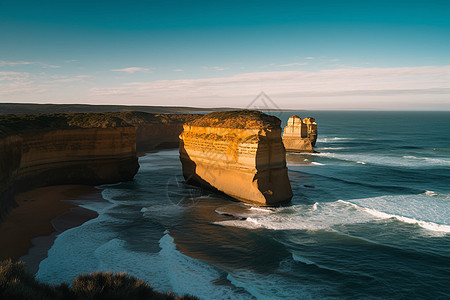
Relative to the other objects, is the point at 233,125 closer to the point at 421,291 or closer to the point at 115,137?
the point at 115,137

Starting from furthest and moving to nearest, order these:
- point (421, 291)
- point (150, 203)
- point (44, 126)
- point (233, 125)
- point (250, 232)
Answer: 1. point (44, 126)
2. point (233, 125)
3. point (150, 203)
4. point (250, 232)
5. point (421, 291)

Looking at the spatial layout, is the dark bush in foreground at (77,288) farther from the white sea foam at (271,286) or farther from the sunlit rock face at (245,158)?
the sunlit rock face at (245,158)

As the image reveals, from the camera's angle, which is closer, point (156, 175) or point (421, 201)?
point (421, 201)

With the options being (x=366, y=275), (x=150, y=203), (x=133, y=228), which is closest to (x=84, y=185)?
(x=150, y=203)

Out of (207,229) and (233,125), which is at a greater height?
(233,125)

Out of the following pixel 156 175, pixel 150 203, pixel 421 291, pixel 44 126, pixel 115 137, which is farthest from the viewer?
pixel 156 175

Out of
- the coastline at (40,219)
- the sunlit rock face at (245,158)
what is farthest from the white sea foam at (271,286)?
the sunlit rock face at (245,158)
